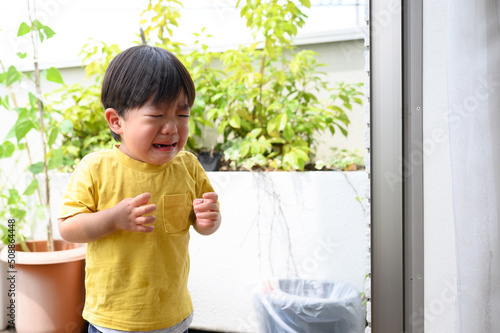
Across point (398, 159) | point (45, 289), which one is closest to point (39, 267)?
point (45, 289)

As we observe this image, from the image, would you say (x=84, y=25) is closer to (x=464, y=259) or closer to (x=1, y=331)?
(x=1, y=331)

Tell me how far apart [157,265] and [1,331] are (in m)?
1.44

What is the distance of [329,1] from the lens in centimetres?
225

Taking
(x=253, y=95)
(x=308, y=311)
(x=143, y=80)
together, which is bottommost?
(x=308, y=311)

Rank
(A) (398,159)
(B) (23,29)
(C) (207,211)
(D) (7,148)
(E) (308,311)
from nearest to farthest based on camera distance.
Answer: (C) (207,211)
(A) (398,159)
(E) (308,311)
(B) (23,29)
(D) (7,148)

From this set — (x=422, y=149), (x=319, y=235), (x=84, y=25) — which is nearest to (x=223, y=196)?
(x=319, y=235)

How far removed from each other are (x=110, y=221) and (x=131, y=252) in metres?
0.09

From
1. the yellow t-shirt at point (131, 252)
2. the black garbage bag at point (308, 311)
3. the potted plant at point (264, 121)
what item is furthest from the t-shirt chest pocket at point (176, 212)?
the potted plant at point (264, 121)

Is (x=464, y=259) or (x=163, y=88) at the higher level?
(x=163, y=88)

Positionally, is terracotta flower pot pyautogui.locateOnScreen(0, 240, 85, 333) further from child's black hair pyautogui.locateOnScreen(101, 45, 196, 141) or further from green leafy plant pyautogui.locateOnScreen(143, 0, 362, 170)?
child's black hair pyautogui.locateOnScreen(101, 45, 196, 141)

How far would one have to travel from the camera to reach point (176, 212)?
91 centimetres

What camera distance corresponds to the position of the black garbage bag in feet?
5.03

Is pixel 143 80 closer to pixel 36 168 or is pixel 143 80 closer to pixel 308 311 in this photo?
pixel 308 311

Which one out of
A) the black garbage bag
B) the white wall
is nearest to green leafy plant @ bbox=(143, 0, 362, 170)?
the black garbage bag
